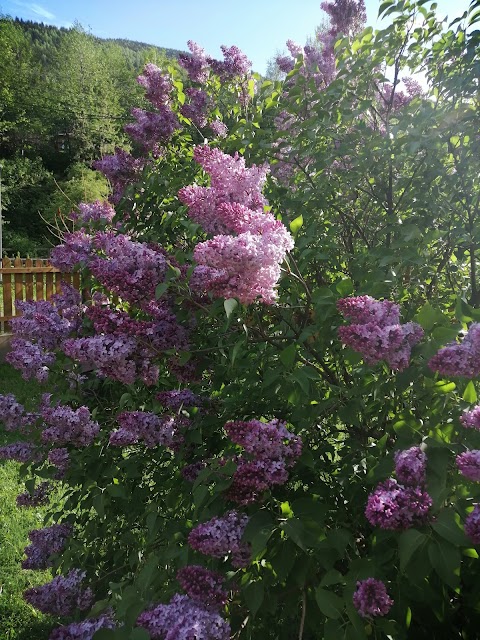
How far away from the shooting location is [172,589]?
1.45 meters

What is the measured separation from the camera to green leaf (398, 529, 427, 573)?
1.06 metres

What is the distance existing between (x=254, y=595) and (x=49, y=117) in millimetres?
43889

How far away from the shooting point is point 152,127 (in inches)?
113

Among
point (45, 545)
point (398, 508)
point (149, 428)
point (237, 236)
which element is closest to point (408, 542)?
point (398, 508)

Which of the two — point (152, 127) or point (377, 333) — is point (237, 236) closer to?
point (377, 333)

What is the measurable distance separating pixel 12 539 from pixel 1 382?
11.4 feet

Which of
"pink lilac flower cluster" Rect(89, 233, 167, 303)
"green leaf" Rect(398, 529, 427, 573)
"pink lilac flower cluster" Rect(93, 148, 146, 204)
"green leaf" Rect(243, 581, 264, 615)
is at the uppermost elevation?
"pink lilac flower cluster" Rect(93, 148, 146, 204)

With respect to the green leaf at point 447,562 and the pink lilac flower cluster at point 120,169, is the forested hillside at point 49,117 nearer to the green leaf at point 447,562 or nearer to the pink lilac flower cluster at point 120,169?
the pink lilac flower cluster at point 120,169

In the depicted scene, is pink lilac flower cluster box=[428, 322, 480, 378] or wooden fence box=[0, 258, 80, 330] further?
wooden fence box=[0, 258, 80, 330]

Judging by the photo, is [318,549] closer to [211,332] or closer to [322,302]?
[322,302]

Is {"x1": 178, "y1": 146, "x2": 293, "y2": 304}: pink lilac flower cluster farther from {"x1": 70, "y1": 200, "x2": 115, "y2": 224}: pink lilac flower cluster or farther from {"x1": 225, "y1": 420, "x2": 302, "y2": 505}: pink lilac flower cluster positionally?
{"x1": 70, "y1": 200, "x2": 115, "y2": 224}: pink lilac flower cluster

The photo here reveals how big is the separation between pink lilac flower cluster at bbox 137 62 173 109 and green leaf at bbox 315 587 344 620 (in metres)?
2.53

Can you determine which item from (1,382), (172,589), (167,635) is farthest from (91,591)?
(1,382)

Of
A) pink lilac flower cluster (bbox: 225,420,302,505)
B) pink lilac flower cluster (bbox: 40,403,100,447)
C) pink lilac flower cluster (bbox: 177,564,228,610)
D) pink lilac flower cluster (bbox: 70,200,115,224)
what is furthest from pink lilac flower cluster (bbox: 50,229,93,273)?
pink lilac flower cluster (bbox: 177,564,228,610)
